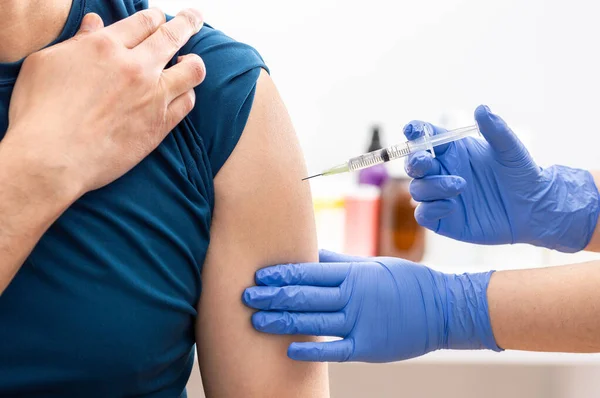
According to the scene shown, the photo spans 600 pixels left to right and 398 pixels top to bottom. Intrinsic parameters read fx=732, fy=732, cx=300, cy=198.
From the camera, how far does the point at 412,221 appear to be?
2.05m

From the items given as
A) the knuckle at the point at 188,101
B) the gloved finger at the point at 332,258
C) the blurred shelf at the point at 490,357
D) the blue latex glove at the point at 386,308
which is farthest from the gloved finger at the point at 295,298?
the blurred shelf at the point at 490,357

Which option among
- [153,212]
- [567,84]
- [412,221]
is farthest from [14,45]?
[567,84]

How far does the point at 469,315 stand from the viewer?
1208mm

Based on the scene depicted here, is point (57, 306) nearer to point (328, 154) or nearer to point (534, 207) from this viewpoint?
point (534, 207)

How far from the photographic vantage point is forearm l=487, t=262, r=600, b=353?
118 cm

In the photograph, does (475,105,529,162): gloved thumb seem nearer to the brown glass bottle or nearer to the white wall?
the brown glass bottle

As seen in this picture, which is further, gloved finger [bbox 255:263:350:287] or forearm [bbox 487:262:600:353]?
forearm [bbox 487:262:600:353]

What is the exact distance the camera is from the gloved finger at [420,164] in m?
1.19

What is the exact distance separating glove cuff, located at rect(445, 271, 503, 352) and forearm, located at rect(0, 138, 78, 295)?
66cm

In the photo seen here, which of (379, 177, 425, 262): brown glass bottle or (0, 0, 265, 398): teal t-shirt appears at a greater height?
(0, 0, 265, 398): teal t-shirt

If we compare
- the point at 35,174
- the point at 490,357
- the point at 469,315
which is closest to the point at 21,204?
the point at 35,174

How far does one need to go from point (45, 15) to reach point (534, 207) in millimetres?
879

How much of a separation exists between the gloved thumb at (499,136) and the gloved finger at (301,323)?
1.28 ft

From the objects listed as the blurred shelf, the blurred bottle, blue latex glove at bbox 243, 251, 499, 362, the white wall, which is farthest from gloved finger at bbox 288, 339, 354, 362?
the white wall
